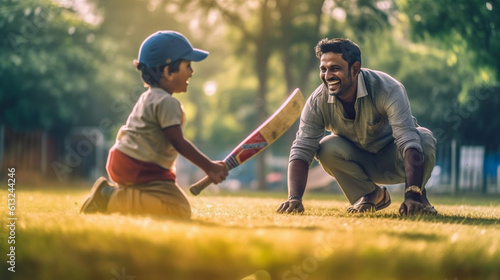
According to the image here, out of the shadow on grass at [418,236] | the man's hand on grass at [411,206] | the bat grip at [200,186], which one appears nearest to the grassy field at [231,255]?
the shadow on grass at [418,236]

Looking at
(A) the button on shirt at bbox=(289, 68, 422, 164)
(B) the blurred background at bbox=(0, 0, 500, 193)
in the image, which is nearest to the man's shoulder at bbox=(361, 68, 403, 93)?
(A) the button on shirt at bbox=(289, 68, 422, 164)

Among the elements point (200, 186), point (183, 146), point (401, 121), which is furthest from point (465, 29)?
point (183, 146)

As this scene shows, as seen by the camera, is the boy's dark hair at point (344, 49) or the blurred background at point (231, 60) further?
the blurred background at point (231, 60)

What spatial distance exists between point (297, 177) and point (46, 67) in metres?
12.7

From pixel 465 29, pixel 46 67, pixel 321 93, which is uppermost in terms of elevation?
pixel 465 29

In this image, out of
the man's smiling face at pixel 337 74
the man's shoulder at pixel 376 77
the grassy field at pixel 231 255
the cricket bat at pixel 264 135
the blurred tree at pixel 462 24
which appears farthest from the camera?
the blurred tree at pixel 462 24

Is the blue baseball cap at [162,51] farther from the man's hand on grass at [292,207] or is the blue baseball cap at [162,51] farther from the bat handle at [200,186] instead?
the man's hand on grass at [292,207]

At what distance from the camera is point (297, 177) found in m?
4.70

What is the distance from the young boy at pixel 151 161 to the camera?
11.9 feet

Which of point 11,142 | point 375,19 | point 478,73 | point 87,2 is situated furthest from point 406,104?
point 87,2

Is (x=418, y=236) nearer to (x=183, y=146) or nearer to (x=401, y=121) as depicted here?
(x=183, y=146)

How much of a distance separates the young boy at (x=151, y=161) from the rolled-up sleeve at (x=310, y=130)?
121cm

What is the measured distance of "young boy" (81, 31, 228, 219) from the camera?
3.64 m

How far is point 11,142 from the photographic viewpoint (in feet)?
56.6
